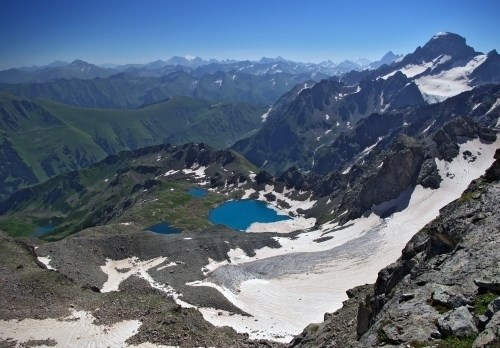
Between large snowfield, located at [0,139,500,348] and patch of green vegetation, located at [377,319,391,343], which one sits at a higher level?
patch of green vegetation, located at [377,319,391,343]

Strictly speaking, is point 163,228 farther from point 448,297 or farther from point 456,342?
point 456,342

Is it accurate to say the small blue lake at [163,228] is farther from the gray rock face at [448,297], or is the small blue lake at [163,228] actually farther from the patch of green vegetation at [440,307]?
A: the patch of green vegetation at [440,307]

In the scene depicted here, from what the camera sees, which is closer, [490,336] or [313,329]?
[490,336]

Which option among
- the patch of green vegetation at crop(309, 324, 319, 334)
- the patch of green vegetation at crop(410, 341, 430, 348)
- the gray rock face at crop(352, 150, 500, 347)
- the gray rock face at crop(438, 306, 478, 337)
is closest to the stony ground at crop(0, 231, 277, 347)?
the patch of green vegetation at crop(309, 324, 319, 334)

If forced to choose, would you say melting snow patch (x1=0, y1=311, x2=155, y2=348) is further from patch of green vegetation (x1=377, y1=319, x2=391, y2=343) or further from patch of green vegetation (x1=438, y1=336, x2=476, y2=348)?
patch of green vegetation (x1=438, y1=336, x2=476, y2=348)

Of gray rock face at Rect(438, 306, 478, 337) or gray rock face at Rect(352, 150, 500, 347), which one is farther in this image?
gray rock face at Rect(352, 150, 500, 347)

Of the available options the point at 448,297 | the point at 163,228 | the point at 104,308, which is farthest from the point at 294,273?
the point at 448,297

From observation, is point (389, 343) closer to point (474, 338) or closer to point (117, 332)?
point (474, 338)
